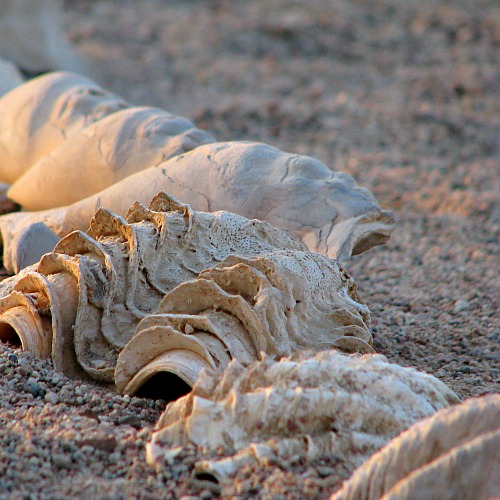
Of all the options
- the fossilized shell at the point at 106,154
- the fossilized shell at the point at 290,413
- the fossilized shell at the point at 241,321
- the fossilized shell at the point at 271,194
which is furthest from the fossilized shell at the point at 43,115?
the fossilized shell at the point at 290,413

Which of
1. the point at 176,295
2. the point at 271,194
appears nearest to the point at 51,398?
the point at 176,295

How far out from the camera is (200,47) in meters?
7.87

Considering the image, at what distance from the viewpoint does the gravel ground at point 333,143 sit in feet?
5.97

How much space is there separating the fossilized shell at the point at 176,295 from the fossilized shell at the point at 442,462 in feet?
2.10

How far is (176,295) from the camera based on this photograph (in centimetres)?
230

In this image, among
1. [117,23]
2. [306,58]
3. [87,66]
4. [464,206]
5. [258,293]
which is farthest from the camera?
[117,23]

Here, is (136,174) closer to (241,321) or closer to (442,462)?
(241,321)

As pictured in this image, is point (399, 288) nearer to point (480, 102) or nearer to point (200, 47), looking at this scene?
point (480, 102)

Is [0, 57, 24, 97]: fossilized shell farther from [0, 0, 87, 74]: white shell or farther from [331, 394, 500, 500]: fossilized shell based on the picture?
[331, 394, 500, 500]: fossilized shell

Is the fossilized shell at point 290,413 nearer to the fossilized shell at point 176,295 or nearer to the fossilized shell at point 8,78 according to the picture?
the fossilized shell at point 176,295

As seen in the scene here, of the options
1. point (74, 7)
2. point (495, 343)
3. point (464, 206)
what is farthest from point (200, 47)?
point (495, 343)

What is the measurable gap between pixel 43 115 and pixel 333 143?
241 cm

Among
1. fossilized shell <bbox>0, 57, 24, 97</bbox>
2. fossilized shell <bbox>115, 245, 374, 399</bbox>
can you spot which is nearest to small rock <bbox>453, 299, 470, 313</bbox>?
fossilized shell <bbox>115, 245, 374, 399</bbox>

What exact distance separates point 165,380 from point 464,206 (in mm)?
2983
